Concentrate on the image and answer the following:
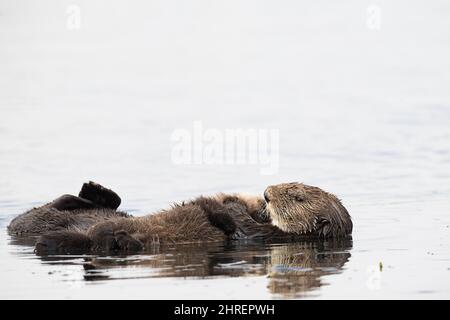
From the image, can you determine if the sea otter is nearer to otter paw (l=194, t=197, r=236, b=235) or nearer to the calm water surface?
otter paw (l=194, t=197, r=236, b=235)

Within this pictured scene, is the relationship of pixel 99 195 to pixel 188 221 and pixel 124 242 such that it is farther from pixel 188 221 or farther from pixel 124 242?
pixel 124 242

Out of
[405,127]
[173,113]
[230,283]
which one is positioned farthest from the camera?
[173,113]

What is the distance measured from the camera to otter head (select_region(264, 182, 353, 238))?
9.86 metres

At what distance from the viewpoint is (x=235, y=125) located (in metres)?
18.4

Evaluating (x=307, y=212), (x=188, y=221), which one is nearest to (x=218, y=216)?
(x=188, y=221)

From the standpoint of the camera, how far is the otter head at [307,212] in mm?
9859

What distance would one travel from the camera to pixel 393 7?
32281mm

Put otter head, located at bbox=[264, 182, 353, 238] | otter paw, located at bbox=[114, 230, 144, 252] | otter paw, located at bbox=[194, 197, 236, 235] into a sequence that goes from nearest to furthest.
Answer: otter paw, located at bbox=[114, 230, 144, 252] → otter paw, located at bbox=[194, 197, 236, 235] → otter head, located at bbox=[264, 182, 353, 238]

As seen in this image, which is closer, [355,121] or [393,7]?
[355,121]

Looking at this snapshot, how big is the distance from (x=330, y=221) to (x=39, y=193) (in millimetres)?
5363

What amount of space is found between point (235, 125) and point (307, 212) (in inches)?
338

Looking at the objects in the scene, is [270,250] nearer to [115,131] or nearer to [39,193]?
[39,193]

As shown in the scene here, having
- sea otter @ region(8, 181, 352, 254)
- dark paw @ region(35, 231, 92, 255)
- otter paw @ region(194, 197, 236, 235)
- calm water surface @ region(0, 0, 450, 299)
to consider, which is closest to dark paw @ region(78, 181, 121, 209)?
sea otter @ region(8, 181, 352, 254)
